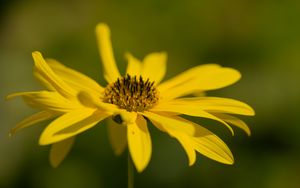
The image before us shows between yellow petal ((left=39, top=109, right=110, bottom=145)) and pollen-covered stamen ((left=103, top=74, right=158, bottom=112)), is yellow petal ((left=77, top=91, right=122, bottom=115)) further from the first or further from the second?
pollen-covered stamen ((left=103, top=74, right=158, bottom=112))

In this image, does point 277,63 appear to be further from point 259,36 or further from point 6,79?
point 6,79

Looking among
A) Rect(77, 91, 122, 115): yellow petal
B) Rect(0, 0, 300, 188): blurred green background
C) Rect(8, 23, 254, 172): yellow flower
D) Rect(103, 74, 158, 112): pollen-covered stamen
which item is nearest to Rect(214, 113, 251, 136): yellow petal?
Rect(8, 23, 254, 172): yellow flower

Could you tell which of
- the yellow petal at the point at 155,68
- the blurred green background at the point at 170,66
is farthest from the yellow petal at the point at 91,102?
the blurred green background at the point at 170,66

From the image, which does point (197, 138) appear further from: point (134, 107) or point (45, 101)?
point (45, 101)

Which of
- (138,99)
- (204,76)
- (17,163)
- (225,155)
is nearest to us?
(225,155)

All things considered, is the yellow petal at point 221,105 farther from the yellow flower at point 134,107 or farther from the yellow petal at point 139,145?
the yellow petal at point 139,145

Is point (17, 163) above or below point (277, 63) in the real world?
below

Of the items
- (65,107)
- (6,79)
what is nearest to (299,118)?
(6,79)

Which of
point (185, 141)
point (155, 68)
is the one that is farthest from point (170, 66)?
point (185, 141)
